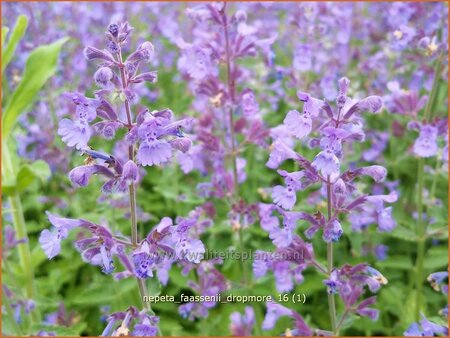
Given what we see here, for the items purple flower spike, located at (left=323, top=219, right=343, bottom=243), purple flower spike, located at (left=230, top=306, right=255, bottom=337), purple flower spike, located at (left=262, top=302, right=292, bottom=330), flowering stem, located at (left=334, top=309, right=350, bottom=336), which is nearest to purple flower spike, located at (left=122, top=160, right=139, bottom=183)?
purple flower spike, located at (left=323, top=219, right=343, bottom=243)

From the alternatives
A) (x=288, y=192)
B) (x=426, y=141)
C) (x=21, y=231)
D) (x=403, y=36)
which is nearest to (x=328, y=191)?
(x=288, y=192)

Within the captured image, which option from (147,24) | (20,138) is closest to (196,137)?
(20,138)

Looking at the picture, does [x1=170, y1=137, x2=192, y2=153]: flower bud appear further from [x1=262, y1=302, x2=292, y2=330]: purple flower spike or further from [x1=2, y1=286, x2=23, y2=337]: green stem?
[x1=2, y1=286, x2=23, y2=337]: green stem

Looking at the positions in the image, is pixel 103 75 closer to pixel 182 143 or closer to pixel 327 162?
pixel 182 143

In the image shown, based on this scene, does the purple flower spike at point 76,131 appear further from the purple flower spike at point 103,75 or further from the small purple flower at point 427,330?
the small purple flower at point 427,330

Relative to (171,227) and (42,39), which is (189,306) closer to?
(171,227)
